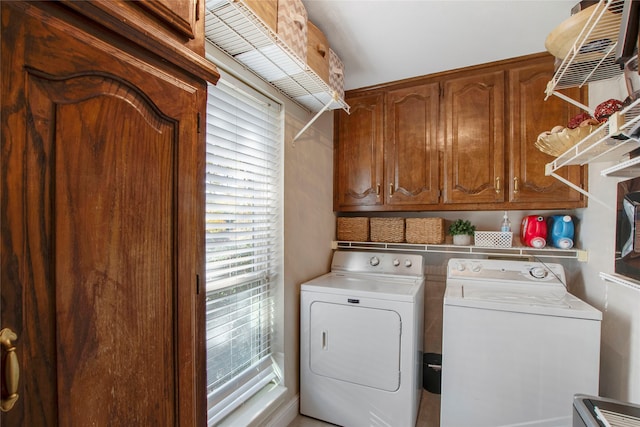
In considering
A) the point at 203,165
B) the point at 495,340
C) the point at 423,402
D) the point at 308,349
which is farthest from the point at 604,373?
the point at 203,165

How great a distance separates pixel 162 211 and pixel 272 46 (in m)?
1.01

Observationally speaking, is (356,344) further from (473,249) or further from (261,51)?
(261,51)

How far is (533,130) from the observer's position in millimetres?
2014

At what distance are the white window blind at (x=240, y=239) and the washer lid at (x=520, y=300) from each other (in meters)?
1.12

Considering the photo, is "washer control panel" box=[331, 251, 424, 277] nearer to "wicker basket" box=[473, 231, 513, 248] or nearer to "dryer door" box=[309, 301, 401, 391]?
"wicker basket" box=[473, 231, 513, 248]

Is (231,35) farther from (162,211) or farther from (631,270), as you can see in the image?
(631,270)

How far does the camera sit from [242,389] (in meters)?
1.67

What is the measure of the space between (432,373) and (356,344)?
2.98ft

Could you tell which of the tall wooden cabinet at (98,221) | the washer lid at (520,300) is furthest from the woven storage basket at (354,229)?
the tall wooden cabinet at (98,221)

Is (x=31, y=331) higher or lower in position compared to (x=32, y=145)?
lower

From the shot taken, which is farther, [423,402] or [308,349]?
[423,402]

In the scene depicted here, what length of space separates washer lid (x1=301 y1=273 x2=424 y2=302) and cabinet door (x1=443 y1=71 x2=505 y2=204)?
0.72 metres

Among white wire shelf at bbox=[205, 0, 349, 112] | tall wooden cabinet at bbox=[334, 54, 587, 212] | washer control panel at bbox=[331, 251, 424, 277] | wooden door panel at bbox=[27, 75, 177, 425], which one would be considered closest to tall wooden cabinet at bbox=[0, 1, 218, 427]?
wooden door panel at bbox=[27, 75, 177, 425]

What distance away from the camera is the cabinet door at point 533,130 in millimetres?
1948
